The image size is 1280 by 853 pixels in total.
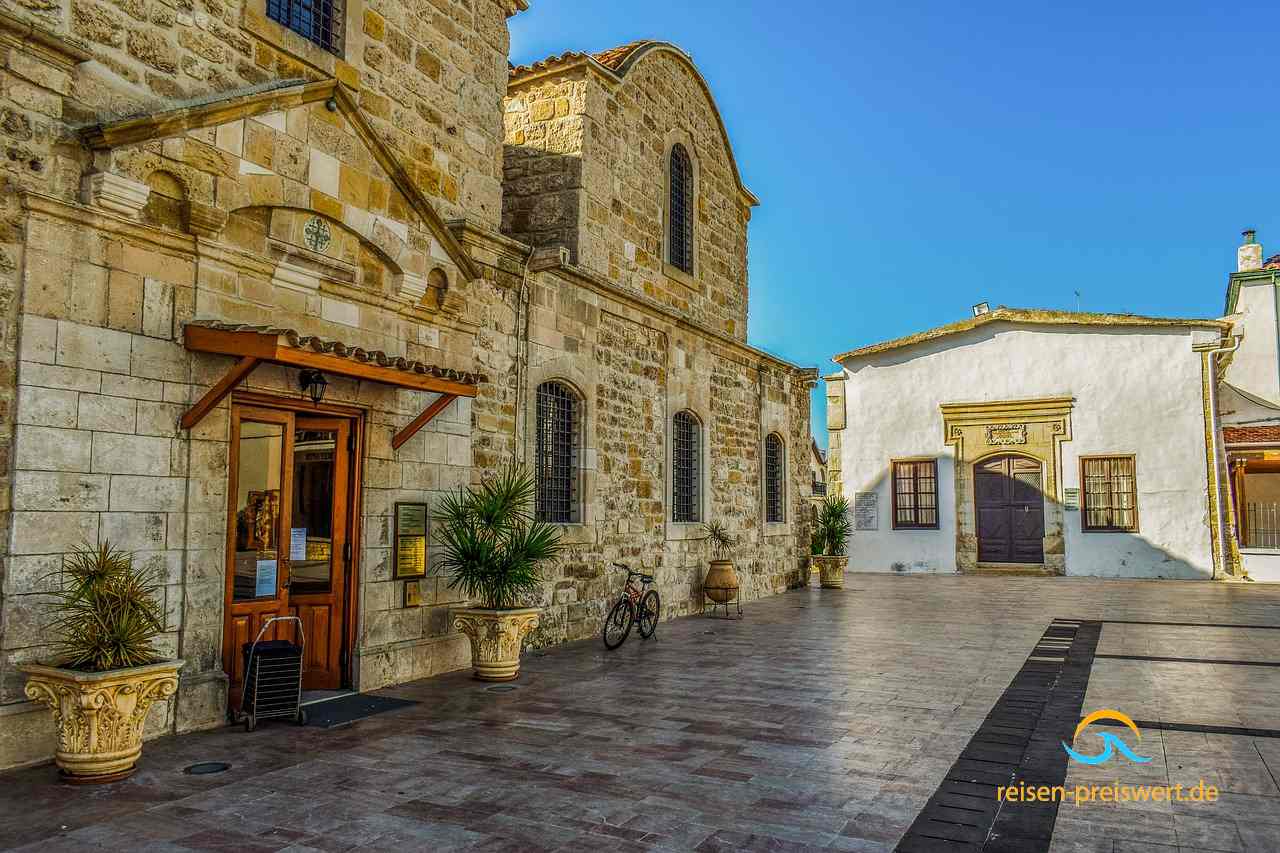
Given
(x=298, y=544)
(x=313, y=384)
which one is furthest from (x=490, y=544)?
(x=313, y=384)

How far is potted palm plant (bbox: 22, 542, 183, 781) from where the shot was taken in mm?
4574

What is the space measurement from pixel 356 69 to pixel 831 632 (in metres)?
7.52

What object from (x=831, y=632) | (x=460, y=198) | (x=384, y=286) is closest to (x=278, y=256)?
(x=384, y=286)

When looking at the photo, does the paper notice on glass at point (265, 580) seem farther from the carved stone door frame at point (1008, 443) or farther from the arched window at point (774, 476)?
the carved stone door frame at point (1008, 443)

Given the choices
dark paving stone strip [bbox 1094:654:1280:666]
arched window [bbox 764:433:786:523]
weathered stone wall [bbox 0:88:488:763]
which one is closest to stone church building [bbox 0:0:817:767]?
weathered stone wall [bbox 0:88:488:763]

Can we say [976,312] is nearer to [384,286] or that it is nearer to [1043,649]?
[1043,649]

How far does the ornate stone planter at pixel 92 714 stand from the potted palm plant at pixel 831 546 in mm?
12936

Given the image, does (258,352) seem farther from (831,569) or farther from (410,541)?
(831,569)

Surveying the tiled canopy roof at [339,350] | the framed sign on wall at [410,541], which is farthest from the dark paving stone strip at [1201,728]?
the tiled canopy roof at [339,350]

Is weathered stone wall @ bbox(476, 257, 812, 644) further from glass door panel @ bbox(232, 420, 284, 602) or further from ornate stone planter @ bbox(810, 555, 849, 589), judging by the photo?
glass door panel @ bbox(232, 420, 284, 602)

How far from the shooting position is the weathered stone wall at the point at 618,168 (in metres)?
10.6

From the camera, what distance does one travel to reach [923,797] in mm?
4418

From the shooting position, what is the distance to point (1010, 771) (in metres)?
4.86

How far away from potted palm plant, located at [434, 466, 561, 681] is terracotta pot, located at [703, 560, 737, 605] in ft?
14.8
